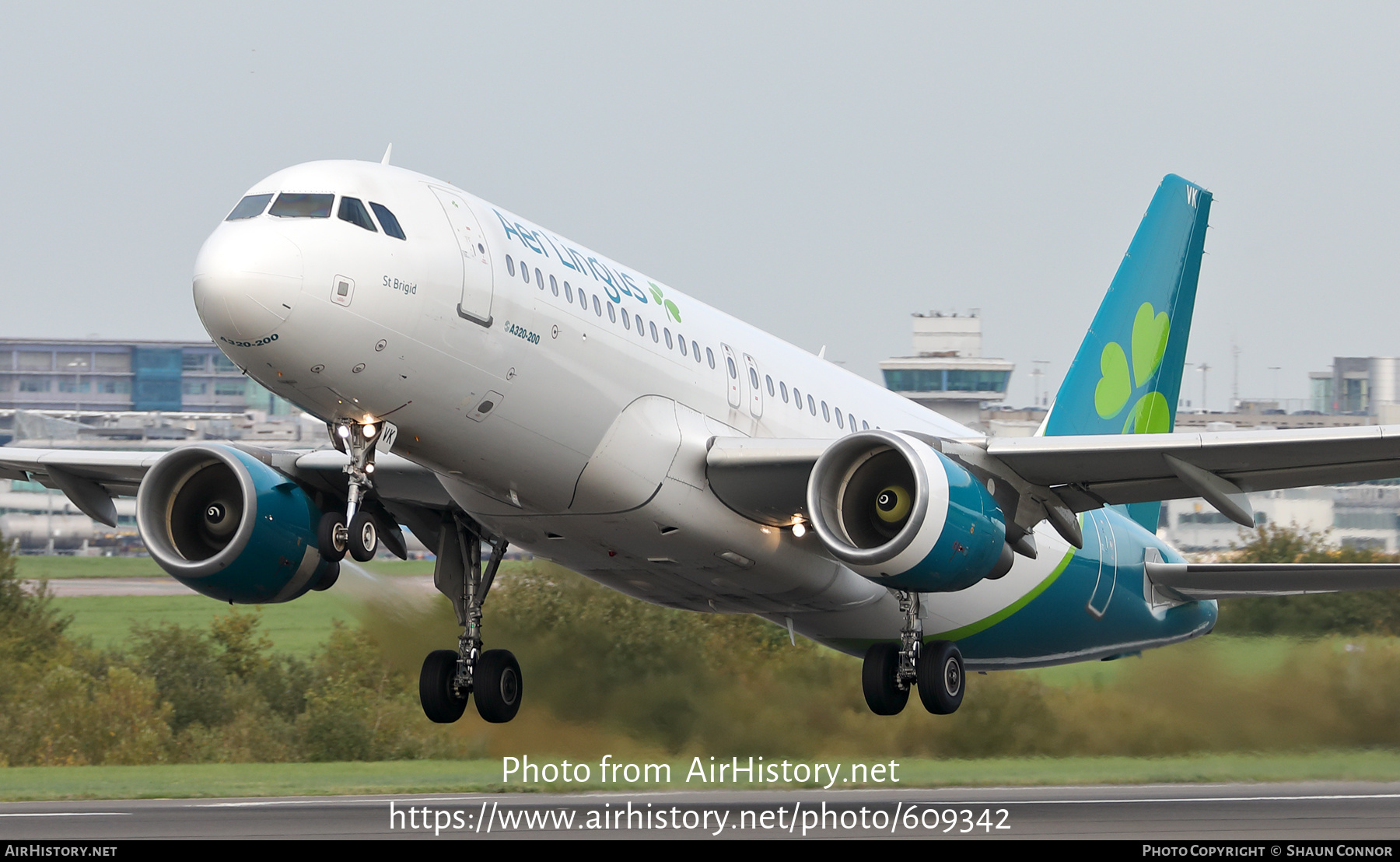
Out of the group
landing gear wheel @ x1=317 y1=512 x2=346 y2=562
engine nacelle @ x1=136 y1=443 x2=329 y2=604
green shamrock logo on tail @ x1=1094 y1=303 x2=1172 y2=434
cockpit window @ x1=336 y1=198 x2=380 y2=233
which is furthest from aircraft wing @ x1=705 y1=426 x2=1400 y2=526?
green shamrock logo on tail @ x1=1094 y1=303 x2=1172 y2=434

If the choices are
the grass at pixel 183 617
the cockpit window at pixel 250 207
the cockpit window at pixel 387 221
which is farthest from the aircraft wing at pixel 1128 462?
the grass at pixel 183 617

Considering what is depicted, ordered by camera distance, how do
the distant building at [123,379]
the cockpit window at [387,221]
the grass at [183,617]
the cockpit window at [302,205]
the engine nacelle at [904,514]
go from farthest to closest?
the distant building at [123,379], the grass at [183,617], the engine nacelle at [904,514], the cockpit window at [387,221], the cockpit window at [302,205]

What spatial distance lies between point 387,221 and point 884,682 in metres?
8.95

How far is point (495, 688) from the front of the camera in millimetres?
21516

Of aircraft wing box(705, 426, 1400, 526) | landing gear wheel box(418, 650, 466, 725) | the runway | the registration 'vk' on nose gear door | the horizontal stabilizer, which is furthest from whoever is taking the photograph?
the horizontal stabilizer

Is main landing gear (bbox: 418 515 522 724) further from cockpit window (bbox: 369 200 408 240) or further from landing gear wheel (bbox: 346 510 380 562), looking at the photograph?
cockpit window (bbox: 369 200 408 240)

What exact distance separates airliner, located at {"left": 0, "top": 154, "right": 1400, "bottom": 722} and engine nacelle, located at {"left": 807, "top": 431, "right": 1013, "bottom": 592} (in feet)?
0.11

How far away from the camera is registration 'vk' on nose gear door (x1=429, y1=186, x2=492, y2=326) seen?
16406mm

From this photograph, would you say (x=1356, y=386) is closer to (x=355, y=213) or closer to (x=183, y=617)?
(x=183, y=617)

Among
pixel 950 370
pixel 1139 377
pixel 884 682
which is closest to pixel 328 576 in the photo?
pixel 884 682

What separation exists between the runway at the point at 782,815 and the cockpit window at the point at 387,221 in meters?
7.18

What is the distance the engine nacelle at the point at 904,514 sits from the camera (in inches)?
688

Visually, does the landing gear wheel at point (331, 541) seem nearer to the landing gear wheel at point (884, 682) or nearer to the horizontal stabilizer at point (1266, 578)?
the landing gear wheel at point (884, 682)

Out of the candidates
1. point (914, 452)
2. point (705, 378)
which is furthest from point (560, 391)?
point (914, 452)
